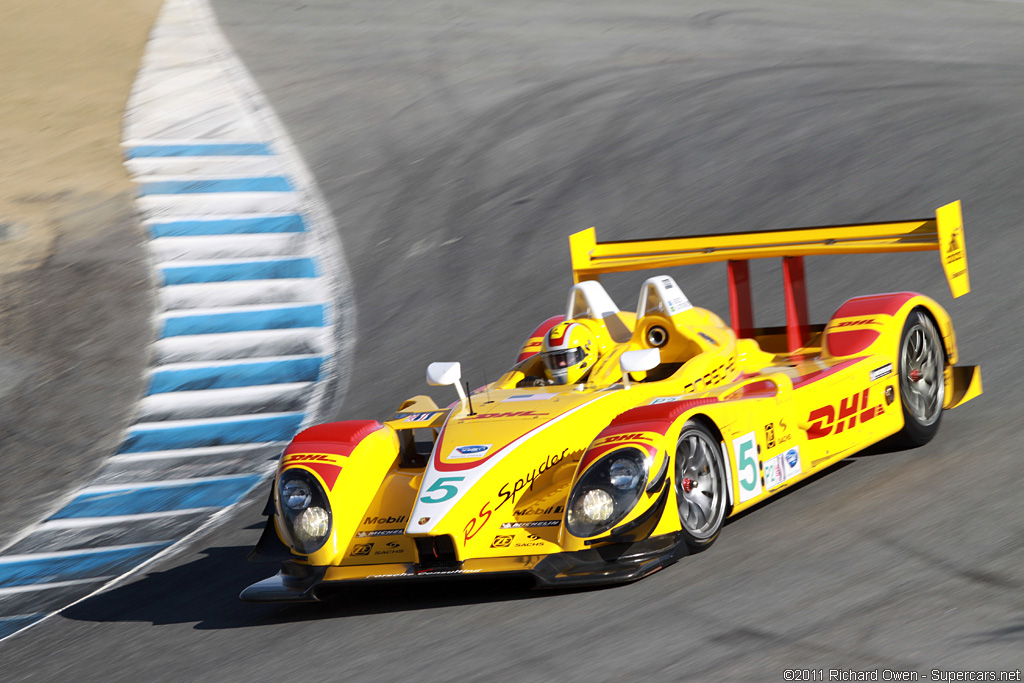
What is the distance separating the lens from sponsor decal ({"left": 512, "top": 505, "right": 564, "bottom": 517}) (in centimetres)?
621

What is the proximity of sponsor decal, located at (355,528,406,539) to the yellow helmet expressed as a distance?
152 cm

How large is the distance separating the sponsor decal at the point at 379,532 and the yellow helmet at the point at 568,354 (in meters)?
1.52

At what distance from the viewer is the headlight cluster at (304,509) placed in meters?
6.55

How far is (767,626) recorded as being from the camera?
514cm

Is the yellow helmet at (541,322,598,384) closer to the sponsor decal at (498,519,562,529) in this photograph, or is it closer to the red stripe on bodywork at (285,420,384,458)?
the red stripe on bodywork at (285,420,384,458)

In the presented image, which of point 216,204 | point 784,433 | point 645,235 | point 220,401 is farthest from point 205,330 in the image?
point 784,433

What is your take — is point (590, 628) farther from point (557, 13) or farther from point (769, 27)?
point (557, 13)

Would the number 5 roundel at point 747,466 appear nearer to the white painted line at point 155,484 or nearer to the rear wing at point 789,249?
the rear wing at point 789,249

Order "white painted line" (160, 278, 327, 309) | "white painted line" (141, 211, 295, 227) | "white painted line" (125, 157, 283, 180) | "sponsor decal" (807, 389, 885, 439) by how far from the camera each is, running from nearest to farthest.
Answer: "sponsor decal" (807, 389, 885, 439) < "white painted line" (160, 278, 327, 309) < "white painted line" (141, 211, 295, 227) < "white painted line" (125, 157, 283, 180)

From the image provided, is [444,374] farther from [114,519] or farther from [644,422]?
[114,519]

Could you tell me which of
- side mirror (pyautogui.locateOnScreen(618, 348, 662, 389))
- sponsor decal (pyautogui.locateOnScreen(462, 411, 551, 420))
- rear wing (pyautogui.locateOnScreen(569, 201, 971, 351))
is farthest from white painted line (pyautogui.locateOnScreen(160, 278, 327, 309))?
side mirror (pyautogui.locateOnScreen(618, 348, 662, 389))

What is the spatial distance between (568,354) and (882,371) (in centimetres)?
197

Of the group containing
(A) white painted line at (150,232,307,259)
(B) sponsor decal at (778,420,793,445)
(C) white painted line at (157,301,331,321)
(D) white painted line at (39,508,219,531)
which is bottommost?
(D) white painted line at (39,508,219,531)

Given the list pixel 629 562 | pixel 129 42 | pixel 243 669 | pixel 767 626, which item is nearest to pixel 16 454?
pixel 243 669
